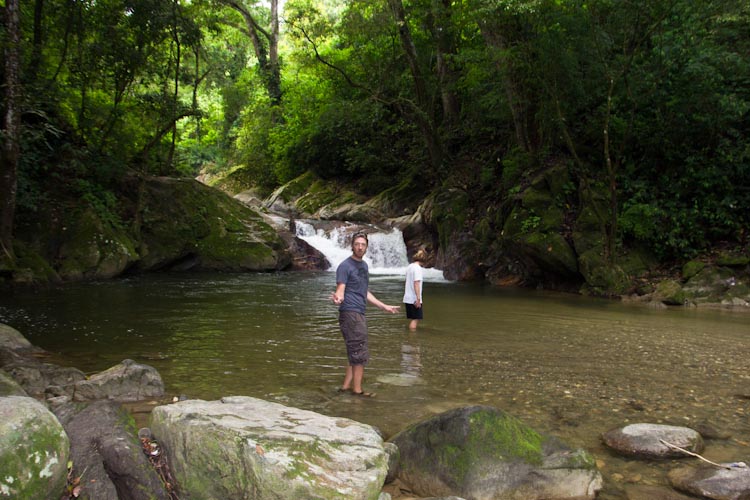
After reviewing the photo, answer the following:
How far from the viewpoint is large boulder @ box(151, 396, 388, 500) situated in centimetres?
304

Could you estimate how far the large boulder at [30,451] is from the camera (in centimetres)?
283

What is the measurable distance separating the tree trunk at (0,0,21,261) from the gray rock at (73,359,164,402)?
25.1ft

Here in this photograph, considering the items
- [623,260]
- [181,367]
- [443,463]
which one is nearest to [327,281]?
[623,260]

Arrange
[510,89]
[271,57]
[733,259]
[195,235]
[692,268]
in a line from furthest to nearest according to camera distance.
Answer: [271,57] < [195,235] < [510,89] < [692,268] < [733,259]

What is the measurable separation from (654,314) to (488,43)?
9876mm

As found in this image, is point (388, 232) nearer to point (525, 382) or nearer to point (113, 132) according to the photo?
point (113, 132)

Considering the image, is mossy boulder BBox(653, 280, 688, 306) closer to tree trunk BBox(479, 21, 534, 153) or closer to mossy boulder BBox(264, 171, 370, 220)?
tree trunk BBox(479, 21, 534, 153)

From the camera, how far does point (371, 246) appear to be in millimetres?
20859

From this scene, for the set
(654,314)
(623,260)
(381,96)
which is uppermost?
(381,96)

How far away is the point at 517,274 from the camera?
17422mm

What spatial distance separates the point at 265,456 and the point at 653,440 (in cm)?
310

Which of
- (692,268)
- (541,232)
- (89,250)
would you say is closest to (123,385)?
(89,250)

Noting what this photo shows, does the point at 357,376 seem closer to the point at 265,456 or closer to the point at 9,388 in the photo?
the point at 265,456

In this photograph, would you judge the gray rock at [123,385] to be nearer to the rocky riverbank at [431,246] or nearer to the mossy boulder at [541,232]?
the rocky riverbank at [431,246]
